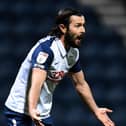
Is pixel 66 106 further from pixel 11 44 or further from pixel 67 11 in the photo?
pixel 67 11

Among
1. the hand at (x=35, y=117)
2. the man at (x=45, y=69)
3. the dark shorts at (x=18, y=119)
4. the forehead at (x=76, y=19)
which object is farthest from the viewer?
the dark shorts at (x=18, y=119)

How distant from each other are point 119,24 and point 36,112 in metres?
3.61

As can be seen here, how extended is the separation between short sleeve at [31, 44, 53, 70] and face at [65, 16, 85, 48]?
6.8 inches

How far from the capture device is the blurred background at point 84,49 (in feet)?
27.1

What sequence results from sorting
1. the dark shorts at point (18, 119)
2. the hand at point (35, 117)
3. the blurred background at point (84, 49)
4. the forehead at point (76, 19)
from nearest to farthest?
the hand at point (35, 117)
the forehead at point (76, 19)
the dark shorts at point (18, 119)
the blurred background at point (84, 49)

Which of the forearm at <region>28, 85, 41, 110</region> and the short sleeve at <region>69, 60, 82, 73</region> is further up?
the short sleeve at <region>69, 60, 82, 73</region>

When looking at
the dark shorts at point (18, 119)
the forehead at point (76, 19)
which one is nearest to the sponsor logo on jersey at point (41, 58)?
the forehead at point (76, 19)

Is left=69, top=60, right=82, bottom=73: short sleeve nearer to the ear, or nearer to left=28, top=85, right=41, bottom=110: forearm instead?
the ear

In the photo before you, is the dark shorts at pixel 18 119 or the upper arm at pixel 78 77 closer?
the dark shorts at pixel 18 119

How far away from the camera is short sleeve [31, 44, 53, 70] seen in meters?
Answer: 5.21

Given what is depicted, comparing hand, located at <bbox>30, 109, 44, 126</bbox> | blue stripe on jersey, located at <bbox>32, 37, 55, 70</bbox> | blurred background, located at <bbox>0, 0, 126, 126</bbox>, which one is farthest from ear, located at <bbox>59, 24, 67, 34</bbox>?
blurred background, located at <bbox>0, 0, 126, 126</bbox>

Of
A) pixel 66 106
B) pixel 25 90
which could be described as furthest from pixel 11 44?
pixel 25 90

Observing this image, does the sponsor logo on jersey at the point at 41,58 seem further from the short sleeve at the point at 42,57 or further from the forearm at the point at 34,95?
the forearm at the point at 34,95

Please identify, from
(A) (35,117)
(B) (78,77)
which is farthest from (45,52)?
(B) (78,77)
